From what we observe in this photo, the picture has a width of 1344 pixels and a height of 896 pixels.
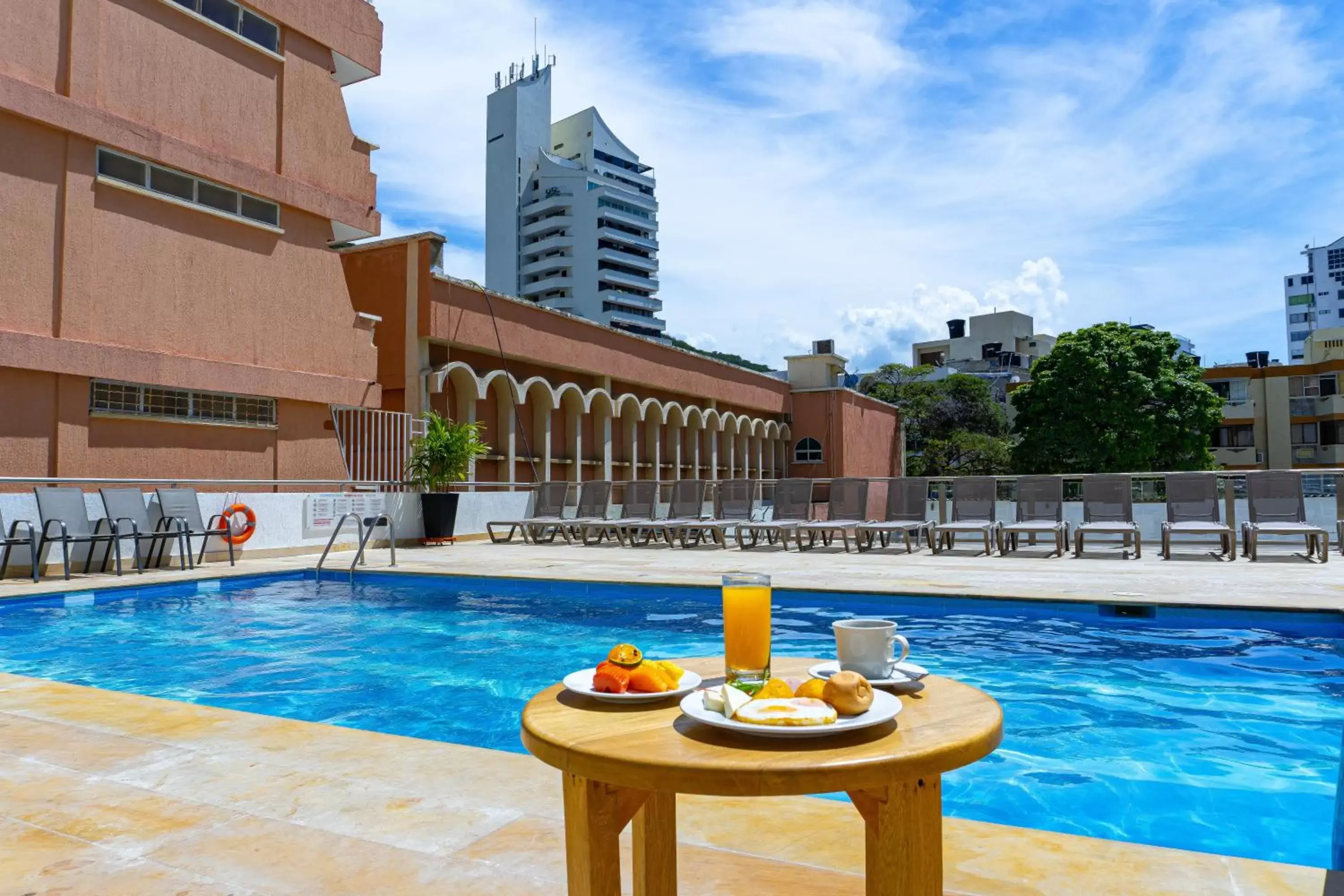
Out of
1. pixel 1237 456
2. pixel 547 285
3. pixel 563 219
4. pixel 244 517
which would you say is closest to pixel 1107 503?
pixel 244 517

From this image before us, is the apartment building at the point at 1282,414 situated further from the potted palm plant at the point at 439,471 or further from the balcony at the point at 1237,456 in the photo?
the potted palm plant at the point at 439,471

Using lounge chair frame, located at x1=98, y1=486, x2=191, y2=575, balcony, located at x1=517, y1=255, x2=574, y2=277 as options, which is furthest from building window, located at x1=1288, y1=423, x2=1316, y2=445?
balcony, located at x1=517, y1=255, x2=574, y2=277

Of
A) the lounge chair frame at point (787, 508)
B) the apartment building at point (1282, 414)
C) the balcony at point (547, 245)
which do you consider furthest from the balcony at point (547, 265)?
the lounge chair frame at point (787, 508)

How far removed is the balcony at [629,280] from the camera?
8406 cm

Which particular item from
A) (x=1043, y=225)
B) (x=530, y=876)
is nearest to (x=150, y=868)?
(x=530, y=876)

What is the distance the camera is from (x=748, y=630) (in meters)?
1.51

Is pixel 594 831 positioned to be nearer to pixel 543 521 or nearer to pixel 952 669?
pixel 952 669

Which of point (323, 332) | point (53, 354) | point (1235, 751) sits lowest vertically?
point (1235, 751)

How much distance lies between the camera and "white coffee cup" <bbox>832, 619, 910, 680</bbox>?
151 centimetres

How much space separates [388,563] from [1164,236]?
62.3ft

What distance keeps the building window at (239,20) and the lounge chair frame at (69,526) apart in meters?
7.39

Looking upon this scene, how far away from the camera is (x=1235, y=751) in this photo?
4.16 meters

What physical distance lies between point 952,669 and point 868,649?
15.1 ft

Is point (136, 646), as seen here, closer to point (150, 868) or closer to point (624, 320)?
point (150, 868)
